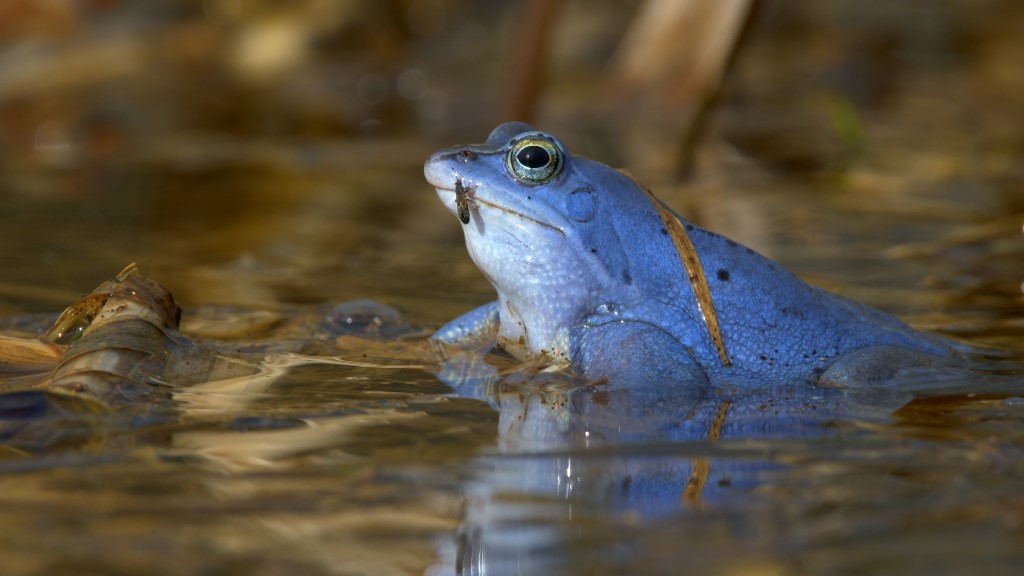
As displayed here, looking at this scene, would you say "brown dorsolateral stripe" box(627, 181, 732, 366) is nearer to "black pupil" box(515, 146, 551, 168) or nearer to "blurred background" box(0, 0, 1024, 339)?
"black pupil" box(515, 146, 551, 168)

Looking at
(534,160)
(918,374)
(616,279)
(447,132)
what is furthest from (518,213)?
(447,132)

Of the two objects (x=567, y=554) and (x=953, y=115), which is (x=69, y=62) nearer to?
(x=953, y=115)

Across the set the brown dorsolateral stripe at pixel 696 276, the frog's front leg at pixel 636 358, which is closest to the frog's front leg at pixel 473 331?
the frog's front leg at pixel 636 358

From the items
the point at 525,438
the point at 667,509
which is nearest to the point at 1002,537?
the point at 667,509

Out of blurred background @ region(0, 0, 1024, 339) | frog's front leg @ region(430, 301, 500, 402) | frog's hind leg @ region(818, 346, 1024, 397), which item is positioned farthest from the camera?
blurred background @ region(0, 0, 1024, 339)

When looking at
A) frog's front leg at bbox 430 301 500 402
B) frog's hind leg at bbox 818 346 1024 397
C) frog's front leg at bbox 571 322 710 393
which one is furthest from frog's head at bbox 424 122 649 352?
frog's hind leg at bbox 818 346 1024 397
